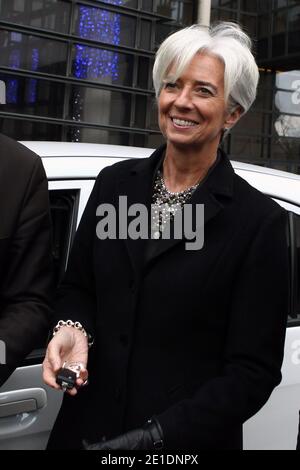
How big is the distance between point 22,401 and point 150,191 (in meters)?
0.75

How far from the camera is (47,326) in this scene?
1542 mm

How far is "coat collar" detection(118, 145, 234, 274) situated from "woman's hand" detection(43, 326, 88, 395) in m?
0.22

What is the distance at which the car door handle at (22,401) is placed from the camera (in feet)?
5.96

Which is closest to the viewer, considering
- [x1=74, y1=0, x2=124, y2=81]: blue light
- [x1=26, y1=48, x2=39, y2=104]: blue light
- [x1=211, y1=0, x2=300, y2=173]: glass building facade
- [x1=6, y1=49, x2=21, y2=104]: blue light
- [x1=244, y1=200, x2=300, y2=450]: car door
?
[x1=244, y1=200, x2=300, y2=450]: car door

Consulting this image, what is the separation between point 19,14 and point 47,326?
6997 mm

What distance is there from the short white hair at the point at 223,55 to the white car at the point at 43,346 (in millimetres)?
622

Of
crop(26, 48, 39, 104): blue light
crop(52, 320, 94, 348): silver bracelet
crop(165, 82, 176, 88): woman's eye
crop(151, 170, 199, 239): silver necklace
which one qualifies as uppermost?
crop(26, 48, 39, 104): blue light

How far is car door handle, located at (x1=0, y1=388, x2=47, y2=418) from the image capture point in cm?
182

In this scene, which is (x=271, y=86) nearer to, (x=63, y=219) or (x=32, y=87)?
(x=32, y=87)

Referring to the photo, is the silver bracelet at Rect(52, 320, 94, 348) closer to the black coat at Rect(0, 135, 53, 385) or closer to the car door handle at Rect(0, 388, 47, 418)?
the black coat at Rect(0, 135, 53, 385)

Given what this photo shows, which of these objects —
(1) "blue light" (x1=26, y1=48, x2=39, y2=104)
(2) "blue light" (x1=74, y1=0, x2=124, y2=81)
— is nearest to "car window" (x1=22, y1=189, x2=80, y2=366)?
(1) "blue light" (x1=26, y1=48, x2=39, y2=104)

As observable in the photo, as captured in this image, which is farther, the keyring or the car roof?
the car roof

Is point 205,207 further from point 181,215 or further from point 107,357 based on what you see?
point 107,357

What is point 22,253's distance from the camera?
147cm
